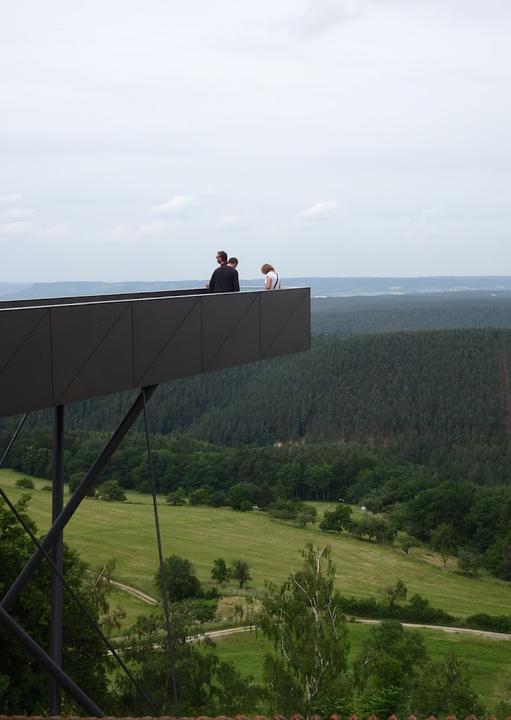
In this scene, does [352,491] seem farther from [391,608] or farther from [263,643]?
[263,643]

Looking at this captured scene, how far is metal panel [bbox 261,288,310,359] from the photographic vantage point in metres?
13.4

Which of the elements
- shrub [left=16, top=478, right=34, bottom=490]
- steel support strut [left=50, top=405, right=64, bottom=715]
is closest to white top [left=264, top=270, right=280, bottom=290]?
steel support strut [left=50, top=405, right=64, bottom=715]

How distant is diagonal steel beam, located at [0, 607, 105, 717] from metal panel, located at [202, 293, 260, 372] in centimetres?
397

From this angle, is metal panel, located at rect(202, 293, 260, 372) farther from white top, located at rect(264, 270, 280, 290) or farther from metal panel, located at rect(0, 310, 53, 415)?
metal panel, located at rect(0, 310, 53, 415)

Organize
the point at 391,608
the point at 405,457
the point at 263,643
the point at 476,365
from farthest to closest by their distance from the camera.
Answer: the point at 476,365
the point at 405,457
the point at 391,608
the point at 263,643

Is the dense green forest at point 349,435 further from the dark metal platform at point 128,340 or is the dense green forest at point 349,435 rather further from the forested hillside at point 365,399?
the dark metal platform at point 128,340

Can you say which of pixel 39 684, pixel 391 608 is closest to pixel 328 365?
pixel 391 608

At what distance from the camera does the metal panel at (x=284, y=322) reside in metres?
13.4

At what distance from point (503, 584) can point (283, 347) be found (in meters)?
80.7

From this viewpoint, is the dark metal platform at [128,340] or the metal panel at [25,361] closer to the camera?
the metal panel at [25,361]

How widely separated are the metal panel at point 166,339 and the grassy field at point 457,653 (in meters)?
41.3

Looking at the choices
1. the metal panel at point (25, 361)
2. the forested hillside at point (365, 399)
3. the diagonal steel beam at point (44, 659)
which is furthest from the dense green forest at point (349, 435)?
the metal panel at point (25, 361)

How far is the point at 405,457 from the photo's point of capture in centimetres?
15212

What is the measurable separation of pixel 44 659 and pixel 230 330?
489 centimetres
